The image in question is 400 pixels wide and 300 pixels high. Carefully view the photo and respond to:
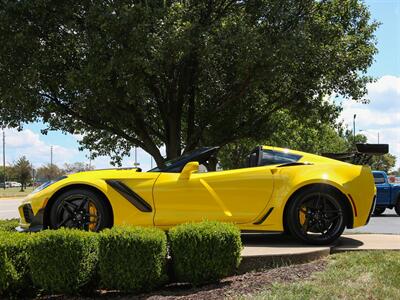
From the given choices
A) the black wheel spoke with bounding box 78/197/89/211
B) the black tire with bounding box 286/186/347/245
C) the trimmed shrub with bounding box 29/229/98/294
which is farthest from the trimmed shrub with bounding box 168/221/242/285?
the black wheel spoke with bounding box 78/197/89/211

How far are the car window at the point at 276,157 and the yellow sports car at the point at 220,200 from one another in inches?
11.0

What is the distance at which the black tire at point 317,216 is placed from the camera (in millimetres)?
5945

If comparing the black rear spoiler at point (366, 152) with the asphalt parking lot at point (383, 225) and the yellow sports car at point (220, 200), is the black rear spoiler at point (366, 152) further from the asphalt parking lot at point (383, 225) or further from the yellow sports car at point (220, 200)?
the asphalt parking lot at point (383, 225)

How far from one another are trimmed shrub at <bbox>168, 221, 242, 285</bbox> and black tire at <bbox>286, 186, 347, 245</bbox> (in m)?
1.40

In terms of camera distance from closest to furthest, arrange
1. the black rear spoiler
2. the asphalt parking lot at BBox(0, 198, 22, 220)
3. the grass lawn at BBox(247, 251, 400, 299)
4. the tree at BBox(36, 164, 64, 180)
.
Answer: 1. the grass lawn at BBox(247, 251, 400, 299)
2. the black rear spoiler
3. the asphalt parking lot at BBox(0, 198, 22, 220)
4. the tree at BBox(36, 164, 64, 180)

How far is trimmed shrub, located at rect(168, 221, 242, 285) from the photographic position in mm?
4664

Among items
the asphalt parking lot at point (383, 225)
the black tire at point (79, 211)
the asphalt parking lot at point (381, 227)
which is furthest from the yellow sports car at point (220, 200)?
the asphalt parking lot at point (381, 227)

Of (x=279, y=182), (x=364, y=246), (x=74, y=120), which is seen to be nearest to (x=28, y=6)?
(x=74, y=120)

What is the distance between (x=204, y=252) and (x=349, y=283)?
4.40ft

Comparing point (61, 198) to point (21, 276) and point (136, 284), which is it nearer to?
point (21, 276)

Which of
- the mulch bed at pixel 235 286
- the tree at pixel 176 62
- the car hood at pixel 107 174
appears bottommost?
the mulch bed at pixel 235 286

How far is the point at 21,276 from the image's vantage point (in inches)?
184

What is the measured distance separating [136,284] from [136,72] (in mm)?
8287

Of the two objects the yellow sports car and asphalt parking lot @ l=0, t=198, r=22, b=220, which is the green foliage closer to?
the yellow sports car
